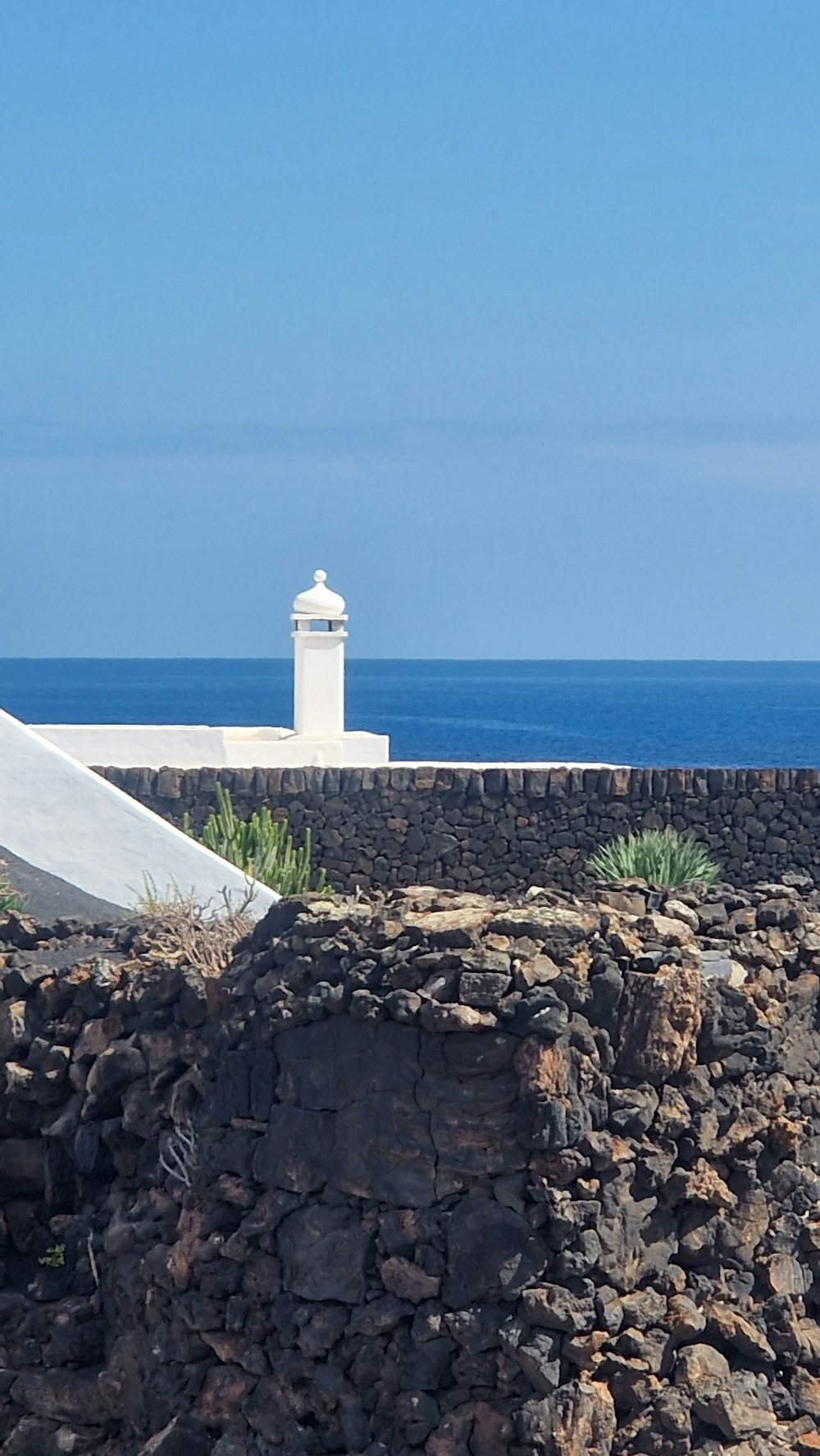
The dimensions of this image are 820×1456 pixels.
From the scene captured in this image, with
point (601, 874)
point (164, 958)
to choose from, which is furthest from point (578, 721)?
point (164, 958)

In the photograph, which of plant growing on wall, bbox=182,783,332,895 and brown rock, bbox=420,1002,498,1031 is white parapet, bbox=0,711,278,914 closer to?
plant growing on wall, bbox=182,783,332,895

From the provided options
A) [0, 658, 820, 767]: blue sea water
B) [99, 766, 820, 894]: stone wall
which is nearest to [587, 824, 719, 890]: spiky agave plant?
[99, 766, 820, 894]: stone wall

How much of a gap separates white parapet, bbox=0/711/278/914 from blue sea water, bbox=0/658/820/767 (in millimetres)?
48861

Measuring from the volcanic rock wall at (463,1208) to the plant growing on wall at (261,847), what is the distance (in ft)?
18.2

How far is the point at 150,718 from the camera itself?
324ft

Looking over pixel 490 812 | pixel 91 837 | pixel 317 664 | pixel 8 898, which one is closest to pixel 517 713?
pixel 317 664

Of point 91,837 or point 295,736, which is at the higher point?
point 295,736

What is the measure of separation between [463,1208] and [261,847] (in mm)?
7937

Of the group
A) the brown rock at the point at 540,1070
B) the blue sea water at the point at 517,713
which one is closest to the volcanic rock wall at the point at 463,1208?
the brown rock at the point at 540,1070

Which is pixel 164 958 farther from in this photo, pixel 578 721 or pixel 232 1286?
pixel 578 721

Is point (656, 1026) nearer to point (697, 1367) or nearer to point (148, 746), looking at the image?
point (697, 1367)

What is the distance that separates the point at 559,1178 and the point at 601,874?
31.7ft

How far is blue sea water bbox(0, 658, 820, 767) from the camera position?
76438 millimetres

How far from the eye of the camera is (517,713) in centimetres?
11531
